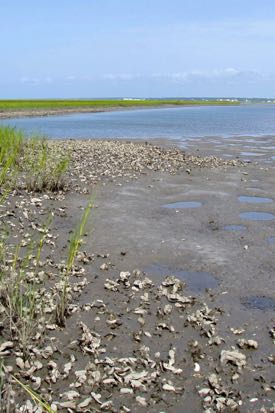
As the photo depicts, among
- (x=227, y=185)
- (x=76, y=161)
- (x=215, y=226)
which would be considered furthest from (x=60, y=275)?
(x=76, y=161)

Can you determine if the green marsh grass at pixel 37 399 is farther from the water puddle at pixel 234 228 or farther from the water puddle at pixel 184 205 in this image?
the water puddle at pixel 184 205

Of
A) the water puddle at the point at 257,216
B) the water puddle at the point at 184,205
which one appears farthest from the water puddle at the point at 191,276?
the water puddle at the point at 184,205

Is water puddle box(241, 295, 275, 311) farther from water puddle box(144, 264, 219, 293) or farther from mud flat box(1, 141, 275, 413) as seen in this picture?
water puddle box(144, 264, 219, 293)

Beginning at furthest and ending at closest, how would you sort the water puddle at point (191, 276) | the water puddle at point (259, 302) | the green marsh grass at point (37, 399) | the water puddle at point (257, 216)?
1. the water puddle at point (257, 216)
2. the water puddle at point (191, 276)
3. the water puddle at point (259, 302)
4. the green marsh grass at point (37, 399)

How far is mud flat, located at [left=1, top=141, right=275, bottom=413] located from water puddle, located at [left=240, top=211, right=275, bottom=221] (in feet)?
0.47

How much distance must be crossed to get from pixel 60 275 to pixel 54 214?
15.2ft

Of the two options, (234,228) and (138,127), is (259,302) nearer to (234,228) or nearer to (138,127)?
(234,228)

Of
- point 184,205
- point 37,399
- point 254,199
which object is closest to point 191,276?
point 37,399

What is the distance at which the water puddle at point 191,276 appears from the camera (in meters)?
9.16

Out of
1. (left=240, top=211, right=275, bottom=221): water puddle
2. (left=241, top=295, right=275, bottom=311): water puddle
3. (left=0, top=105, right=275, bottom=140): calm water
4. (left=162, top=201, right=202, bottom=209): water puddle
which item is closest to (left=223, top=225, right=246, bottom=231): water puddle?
(left=240, top=211, right=275, bottom=221): water puddle

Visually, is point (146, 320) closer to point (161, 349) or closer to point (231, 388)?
point (161, 349)

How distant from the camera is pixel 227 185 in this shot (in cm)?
1928

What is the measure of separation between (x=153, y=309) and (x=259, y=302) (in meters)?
2.11

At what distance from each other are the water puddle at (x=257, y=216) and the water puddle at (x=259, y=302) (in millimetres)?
5607
